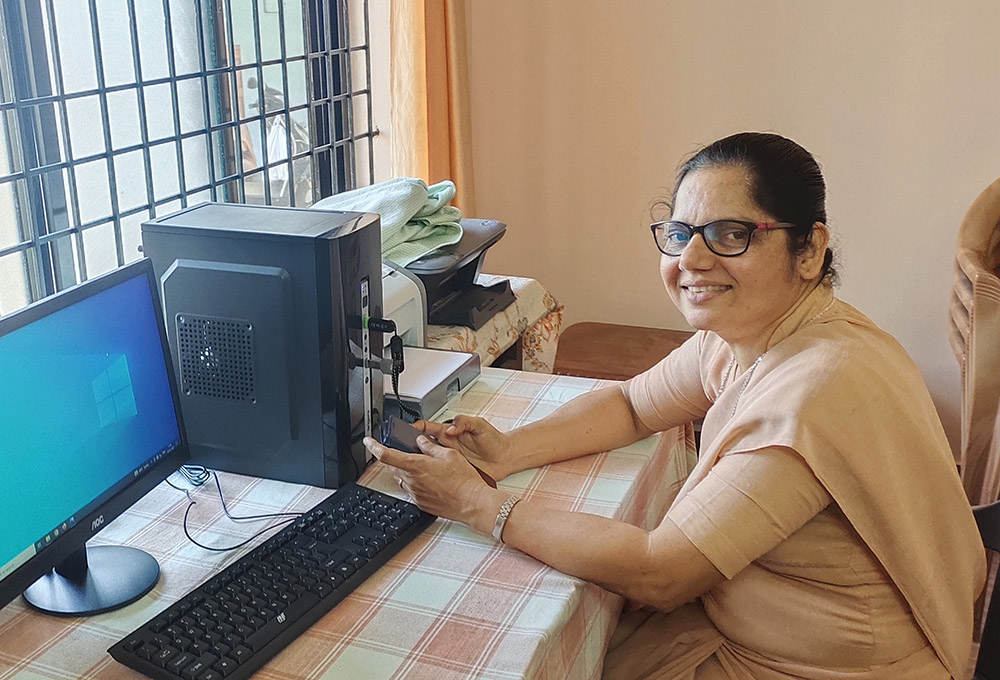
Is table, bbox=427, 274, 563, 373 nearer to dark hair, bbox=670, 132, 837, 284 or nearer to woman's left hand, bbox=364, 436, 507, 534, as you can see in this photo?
woman's left hand, bbox=364, 436, 507, 534

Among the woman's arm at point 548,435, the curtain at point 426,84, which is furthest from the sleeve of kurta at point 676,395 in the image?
the curtain at point 426,84

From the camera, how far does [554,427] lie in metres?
1.51

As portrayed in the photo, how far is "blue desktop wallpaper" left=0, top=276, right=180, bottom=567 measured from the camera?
994 millimetres

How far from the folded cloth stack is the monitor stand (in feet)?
2.91

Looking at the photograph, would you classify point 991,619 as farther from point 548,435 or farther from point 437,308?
point 437,308

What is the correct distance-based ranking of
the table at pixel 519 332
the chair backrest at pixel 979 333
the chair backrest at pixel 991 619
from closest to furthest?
the chair backrest at pixel 991 619, the table at pixel 519 332, the chair backrest at pixel 979 333

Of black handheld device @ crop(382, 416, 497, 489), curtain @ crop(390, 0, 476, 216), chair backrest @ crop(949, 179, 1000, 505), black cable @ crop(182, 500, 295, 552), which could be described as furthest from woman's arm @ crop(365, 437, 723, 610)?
curtain @ crop(390, 0, 476, 216)

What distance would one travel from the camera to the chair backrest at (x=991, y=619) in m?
1.34

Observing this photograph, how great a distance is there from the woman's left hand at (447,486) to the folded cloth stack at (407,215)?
2.25 feet

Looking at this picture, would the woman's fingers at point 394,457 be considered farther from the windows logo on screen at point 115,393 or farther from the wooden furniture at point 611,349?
the wooden furniture at point 611,349

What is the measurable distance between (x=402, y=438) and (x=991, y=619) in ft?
2.79

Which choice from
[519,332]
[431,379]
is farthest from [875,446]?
[519,332]

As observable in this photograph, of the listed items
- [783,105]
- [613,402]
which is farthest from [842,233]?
[613,402]

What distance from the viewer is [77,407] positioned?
1.08 meters
